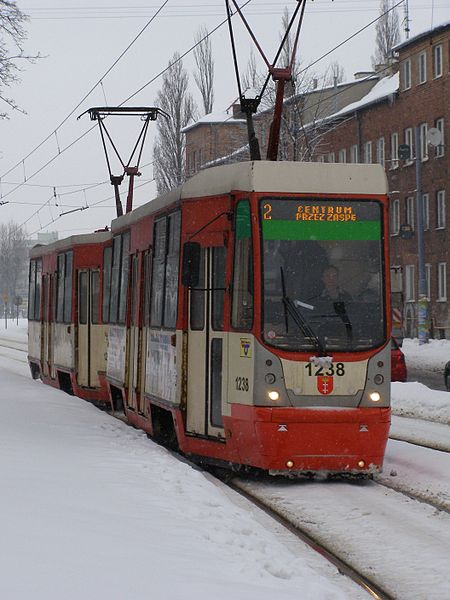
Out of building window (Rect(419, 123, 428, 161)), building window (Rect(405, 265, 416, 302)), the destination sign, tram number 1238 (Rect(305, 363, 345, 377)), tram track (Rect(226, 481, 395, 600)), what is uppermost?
building window (Rect(419, 123, 428, 161))

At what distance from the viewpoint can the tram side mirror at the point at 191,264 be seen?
40.3 ft

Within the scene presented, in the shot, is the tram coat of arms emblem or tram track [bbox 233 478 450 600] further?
the tram coat of arms emblem

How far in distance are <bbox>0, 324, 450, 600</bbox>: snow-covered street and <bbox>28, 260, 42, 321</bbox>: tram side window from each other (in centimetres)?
1298

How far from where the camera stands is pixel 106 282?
1945cm

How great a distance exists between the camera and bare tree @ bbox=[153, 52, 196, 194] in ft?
209

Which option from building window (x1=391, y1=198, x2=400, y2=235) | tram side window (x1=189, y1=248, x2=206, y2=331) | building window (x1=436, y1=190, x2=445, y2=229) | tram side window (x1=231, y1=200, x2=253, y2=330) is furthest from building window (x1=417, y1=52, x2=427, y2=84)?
tram side window (x1=231, y1=200, x2=253, y2=330)

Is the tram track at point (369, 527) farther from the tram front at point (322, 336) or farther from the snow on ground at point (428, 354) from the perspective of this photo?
the snow on ground at point (428, 354)

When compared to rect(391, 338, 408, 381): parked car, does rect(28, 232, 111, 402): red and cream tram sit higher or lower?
higher

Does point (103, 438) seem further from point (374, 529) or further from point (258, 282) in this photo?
point (374, 529)

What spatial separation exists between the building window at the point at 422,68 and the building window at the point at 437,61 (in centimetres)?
88

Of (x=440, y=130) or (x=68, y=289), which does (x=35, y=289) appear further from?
(x=440, y=130)

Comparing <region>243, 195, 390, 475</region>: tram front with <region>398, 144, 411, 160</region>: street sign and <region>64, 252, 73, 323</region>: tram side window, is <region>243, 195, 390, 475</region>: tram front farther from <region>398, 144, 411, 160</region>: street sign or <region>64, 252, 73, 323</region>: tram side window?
<region>398, 144, 411, 160</region>: street sign

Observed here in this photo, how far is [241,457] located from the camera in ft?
39.1

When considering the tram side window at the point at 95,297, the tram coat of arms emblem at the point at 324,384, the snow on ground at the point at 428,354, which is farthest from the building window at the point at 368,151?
the tram coat of arms emblem at the point at 324,384
